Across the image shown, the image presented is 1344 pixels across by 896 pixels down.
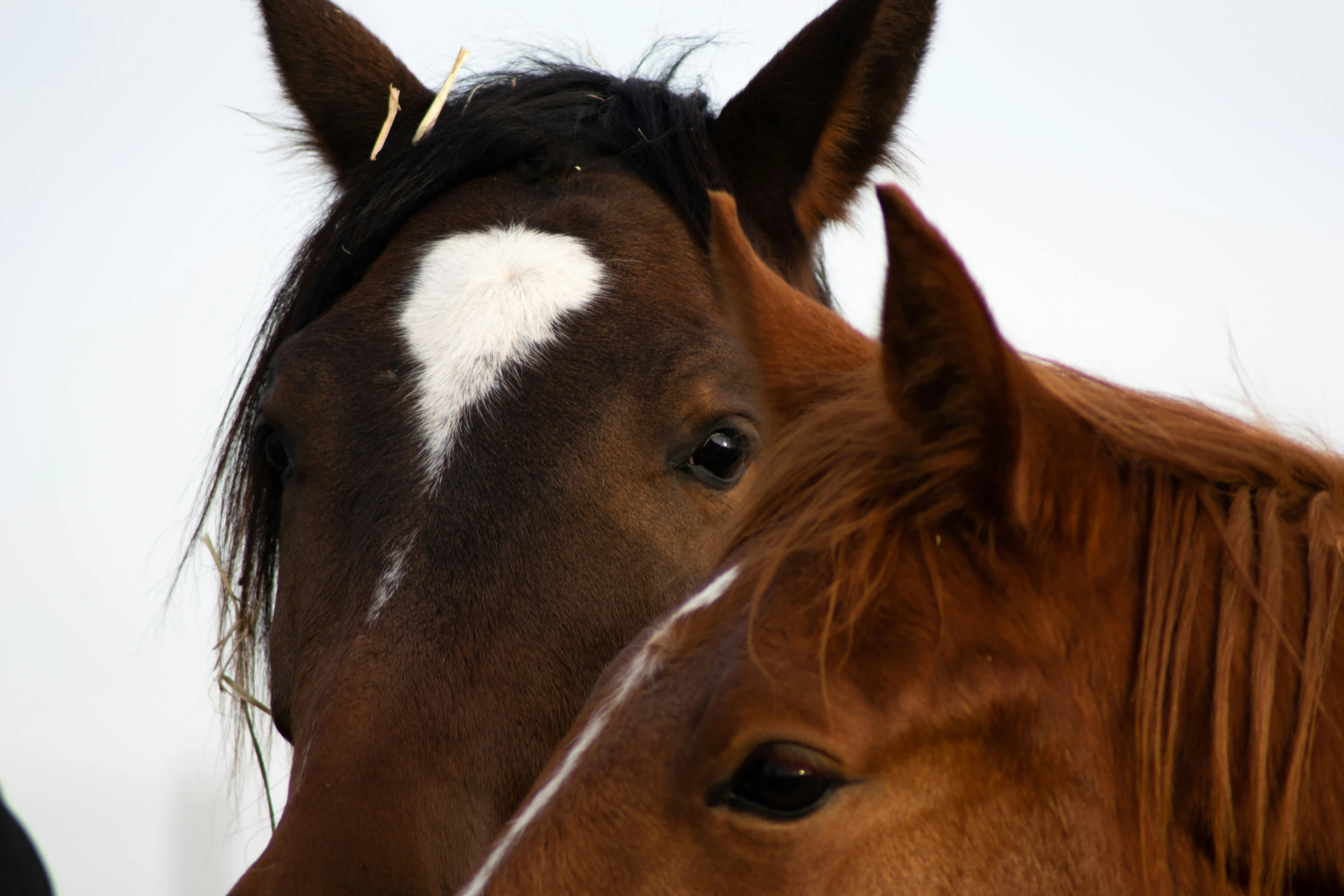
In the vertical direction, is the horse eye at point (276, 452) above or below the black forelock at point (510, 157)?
below

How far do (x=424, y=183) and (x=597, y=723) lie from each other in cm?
192

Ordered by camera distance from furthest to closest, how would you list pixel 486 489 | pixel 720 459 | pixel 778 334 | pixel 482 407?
1. pixel 720 459
2. pixel 482 407
3. pixel 486 489
4. pixel 778 334

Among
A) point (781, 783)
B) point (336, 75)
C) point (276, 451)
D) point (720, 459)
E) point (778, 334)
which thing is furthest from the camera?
point (336, 75)

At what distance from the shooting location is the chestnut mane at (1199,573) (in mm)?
1553

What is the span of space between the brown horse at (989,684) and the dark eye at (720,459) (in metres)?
1.00

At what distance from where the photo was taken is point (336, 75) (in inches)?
148

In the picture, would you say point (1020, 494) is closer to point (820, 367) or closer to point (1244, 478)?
point (1244, 478)

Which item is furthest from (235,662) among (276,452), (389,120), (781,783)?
(781,783)

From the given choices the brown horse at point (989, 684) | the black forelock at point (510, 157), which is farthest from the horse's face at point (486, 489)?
the brown horse at point (989, 684)

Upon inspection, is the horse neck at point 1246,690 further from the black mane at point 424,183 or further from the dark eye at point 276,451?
the dark eye at point 276,451

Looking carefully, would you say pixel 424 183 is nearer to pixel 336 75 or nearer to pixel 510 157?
pixel 510 157

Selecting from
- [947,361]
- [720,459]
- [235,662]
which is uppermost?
[947,361]

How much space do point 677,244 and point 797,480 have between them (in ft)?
4.42

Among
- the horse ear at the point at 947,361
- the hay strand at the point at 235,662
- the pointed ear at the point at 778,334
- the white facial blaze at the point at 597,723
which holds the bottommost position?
the hay strand at the point at 235,662
